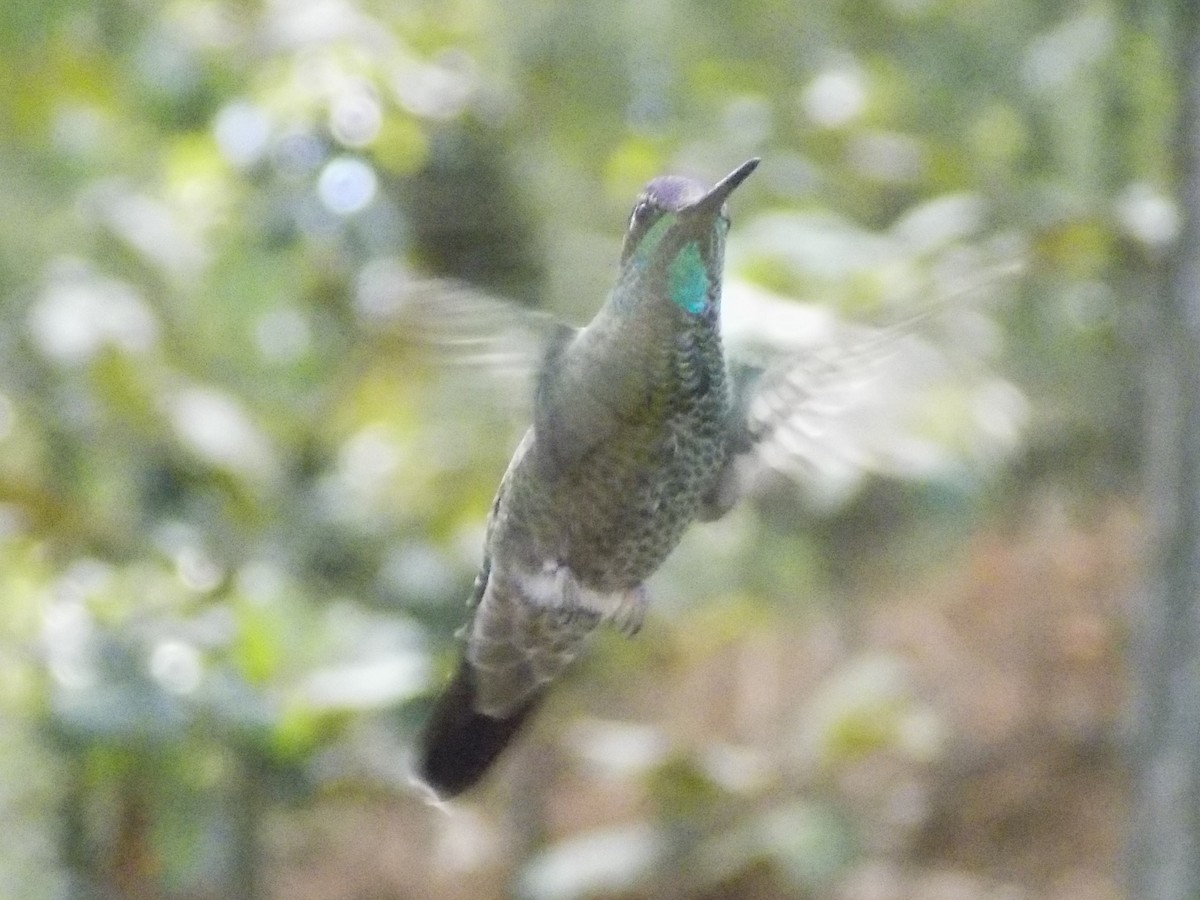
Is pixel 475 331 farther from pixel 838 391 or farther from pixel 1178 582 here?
pixel 1178 582

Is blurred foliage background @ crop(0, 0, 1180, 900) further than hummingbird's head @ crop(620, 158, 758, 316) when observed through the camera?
Yes

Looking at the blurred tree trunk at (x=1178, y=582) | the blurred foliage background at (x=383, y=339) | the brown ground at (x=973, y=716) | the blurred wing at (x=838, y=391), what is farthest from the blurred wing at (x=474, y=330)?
the brown ground at (x=973, y=716)

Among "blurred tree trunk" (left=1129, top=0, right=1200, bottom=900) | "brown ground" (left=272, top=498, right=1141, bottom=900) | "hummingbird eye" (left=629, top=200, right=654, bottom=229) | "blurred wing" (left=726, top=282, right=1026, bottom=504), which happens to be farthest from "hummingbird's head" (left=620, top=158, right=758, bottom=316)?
"brown ground" (left=272, top=498, right=1141, bottom=900)

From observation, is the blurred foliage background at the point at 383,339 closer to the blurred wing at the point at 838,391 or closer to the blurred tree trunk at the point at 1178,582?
the blurred tree trunk at the point at 1178,582

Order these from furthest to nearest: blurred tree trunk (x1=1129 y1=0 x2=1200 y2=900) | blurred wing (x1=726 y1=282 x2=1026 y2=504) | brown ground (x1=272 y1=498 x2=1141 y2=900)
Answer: brown ground (x1=272 y1=498 x2=1141 y2=900) < blurred tree trunk (x1=1129 y1=0 x2=1200 y2=900) < blurred wing (x1=726 y1=282 x2=1026 y2=504)

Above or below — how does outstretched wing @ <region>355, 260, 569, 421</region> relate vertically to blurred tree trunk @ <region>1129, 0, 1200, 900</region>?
above

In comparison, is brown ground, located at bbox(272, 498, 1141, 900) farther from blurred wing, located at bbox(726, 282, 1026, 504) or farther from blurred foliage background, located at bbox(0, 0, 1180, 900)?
blurred wing, located at bbox(726, 282, 1026, 504)

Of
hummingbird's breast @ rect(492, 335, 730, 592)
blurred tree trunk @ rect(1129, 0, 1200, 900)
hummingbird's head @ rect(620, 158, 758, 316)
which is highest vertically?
hummingbird's head @ rect(620, 158, 758, 316)

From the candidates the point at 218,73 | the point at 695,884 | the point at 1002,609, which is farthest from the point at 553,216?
the point at 1002,609
